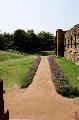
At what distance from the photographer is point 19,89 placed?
16.9m

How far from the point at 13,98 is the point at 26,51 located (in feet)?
163

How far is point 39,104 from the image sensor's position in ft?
43.6

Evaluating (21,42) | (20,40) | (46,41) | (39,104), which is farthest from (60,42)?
(39,104)

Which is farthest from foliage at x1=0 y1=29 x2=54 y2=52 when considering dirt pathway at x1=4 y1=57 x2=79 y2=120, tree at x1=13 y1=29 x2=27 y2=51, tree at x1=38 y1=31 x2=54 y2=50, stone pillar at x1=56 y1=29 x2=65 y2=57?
dirt pathway at x1=4 y1=57 x2=79 y2=120

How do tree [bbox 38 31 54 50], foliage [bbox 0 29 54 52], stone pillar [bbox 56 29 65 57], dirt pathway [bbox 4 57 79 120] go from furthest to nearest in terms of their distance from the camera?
tree [bbox 38 31 54 50]
foliage [bbox 0 29 54 52]
stone pillar [bbox 56 29 65 57]
dirt pathway [bbox 4 57 79 120]

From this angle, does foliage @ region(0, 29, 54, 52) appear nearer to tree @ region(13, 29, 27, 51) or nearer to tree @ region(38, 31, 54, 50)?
tree @ region(13, 29, 27, 51)


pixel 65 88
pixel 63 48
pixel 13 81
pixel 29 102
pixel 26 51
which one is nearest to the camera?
pixel 29 102

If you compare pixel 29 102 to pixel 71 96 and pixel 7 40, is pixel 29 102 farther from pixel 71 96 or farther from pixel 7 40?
pixel 7 40

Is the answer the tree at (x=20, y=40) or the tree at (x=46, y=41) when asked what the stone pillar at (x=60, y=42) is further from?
the tree at (x=46, y=41)

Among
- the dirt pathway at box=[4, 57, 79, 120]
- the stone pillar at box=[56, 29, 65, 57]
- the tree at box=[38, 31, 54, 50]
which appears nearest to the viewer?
the dirt pathway at box=[4, 57, 79, 120]

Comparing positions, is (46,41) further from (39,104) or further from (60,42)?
(39,104)

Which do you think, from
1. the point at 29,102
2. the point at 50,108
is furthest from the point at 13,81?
the point at 50,108

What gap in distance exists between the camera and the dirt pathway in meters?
11.5

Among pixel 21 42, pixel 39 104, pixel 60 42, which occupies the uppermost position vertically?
pixel 60 42
